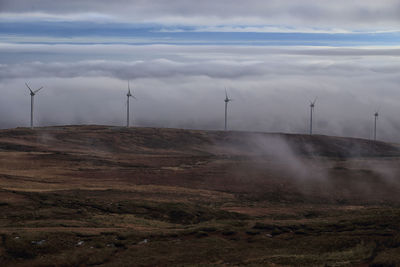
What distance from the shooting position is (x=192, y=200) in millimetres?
59406

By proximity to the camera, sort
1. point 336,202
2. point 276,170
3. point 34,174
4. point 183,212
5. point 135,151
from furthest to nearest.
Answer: point 135,151, point 276,170, point 34,174, point 336,202, point 183,212

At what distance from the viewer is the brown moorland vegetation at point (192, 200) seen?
30006 millimetres

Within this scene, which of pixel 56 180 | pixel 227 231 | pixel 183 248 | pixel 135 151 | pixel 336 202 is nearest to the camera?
pixel 183 248

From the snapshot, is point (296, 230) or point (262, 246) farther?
point (296, 230)

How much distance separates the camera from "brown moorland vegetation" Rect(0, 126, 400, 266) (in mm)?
30006

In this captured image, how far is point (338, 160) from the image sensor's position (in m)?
107

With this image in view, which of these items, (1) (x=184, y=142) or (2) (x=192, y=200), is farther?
(1) (x=184, y=142)

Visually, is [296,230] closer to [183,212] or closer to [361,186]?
[183,212]

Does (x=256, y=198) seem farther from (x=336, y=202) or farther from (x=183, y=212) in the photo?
(x=183, y=212)

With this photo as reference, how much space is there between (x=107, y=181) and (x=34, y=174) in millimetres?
11707

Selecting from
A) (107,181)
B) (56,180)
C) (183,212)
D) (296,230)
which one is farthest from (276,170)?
(296,230)

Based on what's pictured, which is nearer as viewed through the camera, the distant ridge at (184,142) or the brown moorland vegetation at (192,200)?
the brown moorland vegetation at (192,200)

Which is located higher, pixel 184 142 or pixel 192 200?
pixel 184 142

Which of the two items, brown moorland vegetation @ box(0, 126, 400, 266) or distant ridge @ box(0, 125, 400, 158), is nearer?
brown moorland vegetation @ box(0, 126, 400, 266)
